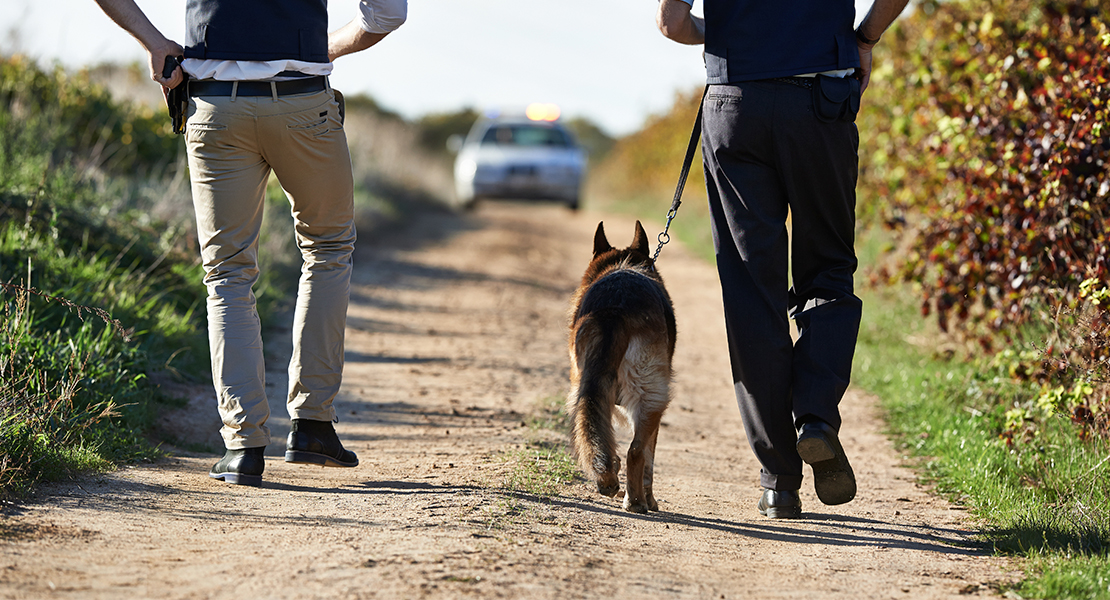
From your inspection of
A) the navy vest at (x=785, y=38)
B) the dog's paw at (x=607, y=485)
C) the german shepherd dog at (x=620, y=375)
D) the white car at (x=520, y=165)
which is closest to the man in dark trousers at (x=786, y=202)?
the navy vest at (x=785, y=38)

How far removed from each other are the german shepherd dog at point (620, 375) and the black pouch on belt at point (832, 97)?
2.85ft

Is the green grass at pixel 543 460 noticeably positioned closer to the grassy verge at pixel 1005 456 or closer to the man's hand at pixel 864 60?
the grassy verge at pixel 1005 456

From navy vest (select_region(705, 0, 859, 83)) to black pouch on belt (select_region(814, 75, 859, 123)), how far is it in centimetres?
5

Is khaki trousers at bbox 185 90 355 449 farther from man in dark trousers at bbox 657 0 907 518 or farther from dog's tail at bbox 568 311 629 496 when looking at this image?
man in dark trousers at bbox 657 0 907 518

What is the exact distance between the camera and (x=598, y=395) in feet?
10.2

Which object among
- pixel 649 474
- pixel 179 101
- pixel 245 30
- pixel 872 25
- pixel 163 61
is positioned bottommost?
pixel 649 474

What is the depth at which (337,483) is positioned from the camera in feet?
11.7

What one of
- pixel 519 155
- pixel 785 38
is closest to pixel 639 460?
pixel 785 38

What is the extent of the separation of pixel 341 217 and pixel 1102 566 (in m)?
2.79

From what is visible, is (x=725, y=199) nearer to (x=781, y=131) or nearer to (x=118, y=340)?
(x=781, y=131)

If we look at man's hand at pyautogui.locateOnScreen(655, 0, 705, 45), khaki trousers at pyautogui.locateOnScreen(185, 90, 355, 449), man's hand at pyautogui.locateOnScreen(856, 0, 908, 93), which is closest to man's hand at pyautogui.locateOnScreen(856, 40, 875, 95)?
man's hand at pyautogui.locateOnScreen(856, 0, 908, 93)

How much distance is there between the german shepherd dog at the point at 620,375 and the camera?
10.1 ft

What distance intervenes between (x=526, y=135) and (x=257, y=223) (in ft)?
48.7

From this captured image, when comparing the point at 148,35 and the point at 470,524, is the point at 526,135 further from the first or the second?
→ the point at 470,524
